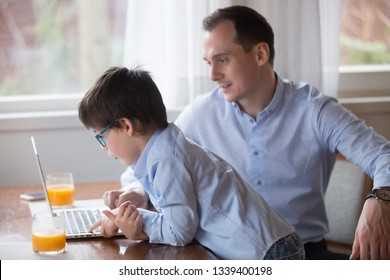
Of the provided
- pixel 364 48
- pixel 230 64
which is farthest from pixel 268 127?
pixel 364 48

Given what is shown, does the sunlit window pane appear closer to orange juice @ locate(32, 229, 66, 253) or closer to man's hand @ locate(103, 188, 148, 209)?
man's hand @ locate(103, 188, 148, 209)

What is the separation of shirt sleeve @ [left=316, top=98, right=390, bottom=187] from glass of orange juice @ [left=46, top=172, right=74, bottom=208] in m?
0.67

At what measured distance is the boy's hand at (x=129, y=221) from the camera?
138 centimetres

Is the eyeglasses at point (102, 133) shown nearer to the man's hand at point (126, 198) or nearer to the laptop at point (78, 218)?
the laptop at point (78, 218)

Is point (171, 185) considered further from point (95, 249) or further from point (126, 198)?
point (126, 198)

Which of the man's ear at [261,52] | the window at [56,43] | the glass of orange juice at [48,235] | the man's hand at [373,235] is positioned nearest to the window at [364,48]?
the man's ear at [261,52]

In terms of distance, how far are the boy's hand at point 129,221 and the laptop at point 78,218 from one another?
7 cm

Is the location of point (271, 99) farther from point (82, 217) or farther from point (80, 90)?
point (80, 90)

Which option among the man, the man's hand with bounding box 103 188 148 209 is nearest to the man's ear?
the man

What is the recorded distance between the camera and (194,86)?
2311 millimetres

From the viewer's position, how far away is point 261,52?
1952 millimetres

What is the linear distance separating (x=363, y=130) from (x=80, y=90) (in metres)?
1.11

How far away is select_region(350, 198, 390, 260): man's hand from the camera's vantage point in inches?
57.6
